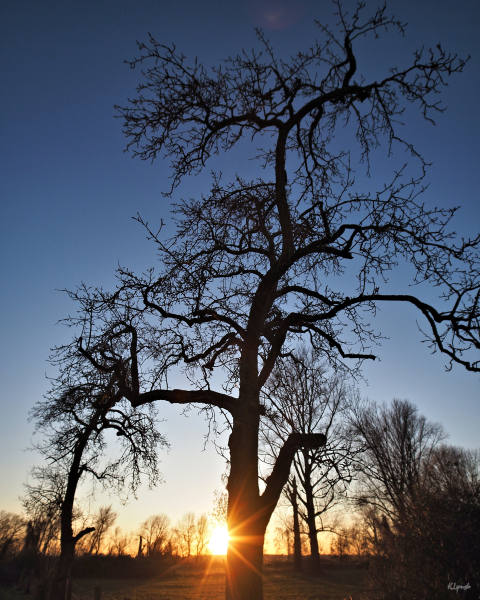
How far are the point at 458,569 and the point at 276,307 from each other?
4669 mm

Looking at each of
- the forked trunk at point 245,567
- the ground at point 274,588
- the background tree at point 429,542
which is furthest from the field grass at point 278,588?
the forked trunk at point 245,567

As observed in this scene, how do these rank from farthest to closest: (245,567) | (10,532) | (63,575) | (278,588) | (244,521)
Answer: (10,532), (278,588), (63,575), (244,521), (245,567)

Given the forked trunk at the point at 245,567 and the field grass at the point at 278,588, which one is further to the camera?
the field grass at the point at 278,588

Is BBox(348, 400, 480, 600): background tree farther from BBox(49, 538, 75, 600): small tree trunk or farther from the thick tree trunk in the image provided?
BBox(49, 538, 75, 600): small tree trunk

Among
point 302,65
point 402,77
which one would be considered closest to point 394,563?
point 402,77

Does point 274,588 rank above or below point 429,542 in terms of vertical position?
below

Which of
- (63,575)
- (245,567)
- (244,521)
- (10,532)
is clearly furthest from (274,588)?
(10,532)

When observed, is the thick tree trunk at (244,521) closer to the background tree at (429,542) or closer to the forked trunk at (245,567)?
the forked trunk at (245,567)

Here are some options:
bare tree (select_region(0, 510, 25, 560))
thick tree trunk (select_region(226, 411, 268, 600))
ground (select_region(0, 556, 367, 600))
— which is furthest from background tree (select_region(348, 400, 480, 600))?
bare tree (select_region(0, 510, 25, 560))

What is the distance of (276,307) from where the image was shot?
665 cm

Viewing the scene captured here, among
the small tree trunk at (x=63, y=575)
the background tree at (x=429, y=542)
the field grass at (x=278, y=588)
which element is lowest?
the field grass at (x=278, y=588)

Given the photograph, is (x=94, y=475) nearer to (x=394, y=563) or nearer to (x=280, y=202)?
(x=394, y=563)

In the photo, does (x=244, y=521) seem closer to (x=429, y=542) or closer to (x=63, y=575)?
(x=429, y=542)

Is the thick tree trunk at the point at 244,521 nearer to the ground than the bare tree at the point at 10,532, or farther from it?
farther from it
